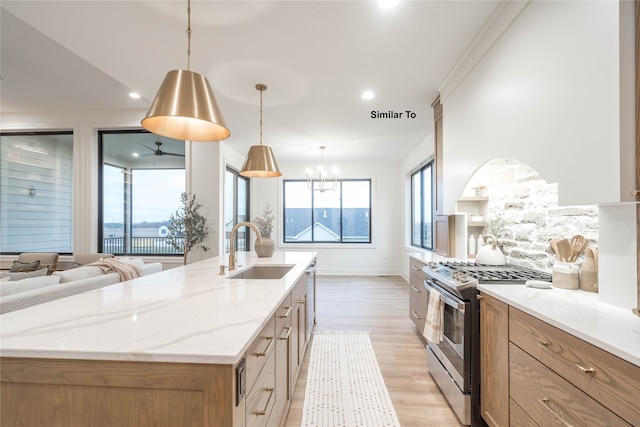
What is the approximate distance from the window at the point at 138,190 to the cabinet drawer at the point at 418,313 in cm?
385

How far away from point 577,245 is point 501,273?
47 cm

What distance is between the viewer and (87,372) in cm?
85

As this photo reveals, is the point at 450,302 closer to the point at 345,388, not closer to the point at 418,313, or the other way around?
the point at 345,388

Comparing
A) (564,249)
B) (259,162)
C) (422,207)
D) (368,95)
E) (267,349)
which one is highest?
(368,95)

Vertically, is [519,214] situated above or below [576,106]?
below

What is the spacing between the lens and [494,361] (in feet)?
5.35

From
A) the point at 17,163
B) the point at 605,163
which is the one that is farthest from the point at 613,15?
the point at 17,163

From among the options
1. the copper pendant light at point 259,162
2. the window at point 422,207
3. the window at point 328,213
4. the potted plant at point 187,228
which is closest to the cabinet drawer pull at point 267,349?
the copper pendant light at point 259,162

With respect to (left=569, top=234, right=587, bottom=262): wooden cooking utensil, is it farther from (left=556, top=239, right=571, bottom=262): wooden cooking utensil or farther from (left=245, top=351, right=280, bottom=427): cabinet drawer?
(left=245, top=351, right=280, bottom=427): cabinet drawer

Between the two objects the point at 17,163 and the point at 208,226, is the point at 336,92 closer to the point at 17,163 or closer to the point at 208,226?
the point at 208,226

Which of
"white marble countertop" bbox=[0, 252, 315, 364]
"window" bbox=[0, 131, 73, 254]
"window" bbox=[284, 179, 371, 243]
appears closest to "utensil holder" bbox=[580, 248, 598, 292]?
"white marble countertop" bbox=[0, 252, 315, 364]

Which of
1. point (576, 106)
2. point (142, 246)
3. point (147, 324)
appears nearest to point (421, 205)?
point (576, 106)

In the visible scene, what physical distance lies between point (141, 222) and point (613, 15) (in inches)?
228

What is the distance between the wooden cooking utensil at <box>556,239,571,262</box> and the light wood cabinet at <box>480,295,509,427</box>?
535mm
